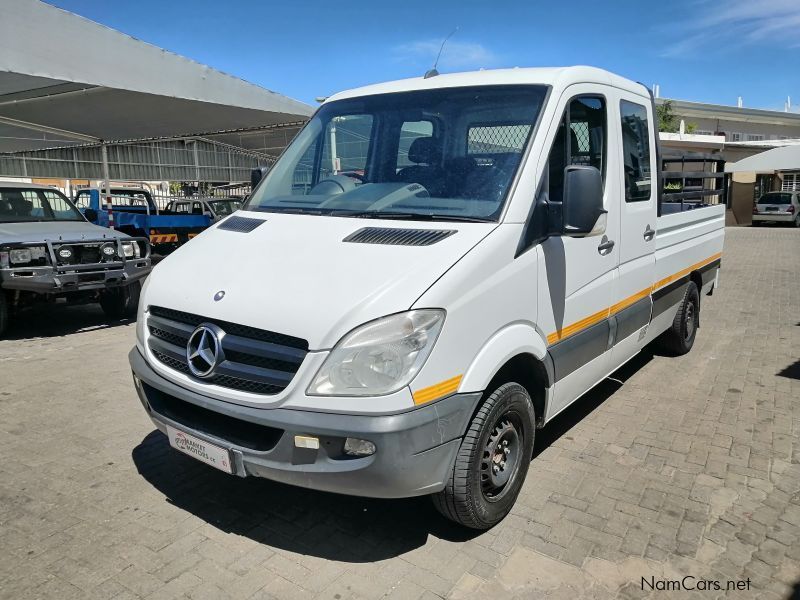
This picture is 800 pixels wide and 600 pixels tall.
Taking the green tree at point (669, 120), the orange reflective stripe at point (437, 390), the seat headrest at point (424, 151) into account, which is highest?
the green tree at point (669, 120)

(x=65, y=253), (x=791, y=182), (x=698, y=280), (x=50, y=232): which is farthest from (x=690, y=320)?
(x=791, y=182)

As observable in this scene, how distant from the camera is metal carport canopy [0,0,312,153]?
845 cm

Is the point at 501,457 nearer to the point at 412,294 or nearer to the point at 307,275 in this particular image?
the point at 412,294

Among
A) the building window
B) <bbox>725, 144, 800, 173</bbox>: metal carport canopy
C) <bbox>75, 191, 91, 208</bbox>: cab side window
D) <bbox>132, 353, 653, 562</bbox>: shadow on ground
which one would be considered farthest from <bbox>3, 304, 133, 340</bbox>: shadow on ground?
the building window

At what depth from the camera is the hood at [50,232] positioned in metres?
7.46

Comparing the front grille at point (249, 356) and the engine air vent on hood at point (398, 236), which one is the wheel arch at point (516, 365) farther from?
the front grille at point (249, 356)

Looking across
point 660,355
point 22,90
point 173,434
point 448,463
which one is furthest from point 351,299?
point 22,90

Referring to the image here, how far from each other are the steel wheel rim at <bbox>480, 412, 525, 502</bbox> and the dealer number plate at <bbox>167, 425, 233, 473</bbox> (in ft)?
4.02

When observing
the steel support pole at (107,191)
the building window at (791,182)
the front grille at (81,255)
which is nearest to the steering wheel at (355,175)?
the front grille at (81,255)

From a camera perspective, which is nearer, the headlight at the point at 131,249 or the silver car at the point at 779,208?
the headlight at the point at 131,249

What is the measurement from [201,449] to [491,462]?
1.43m

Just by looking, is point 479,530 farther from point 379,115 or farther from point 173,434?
point 379,115

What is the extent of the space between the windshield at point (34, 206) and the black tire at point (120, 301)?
1.39m

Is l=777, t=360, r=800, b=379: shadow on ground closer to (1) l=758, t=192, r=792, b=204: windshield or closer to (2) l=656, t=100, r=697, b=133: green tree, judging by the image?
(1) l=758, t=192, r=792, b=204: windshield
